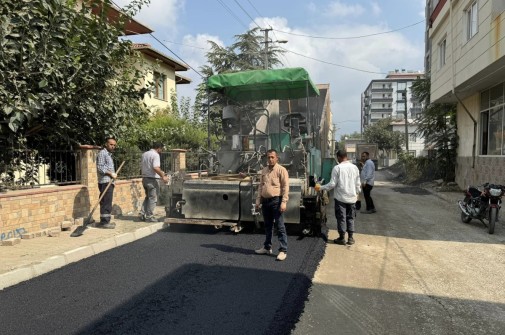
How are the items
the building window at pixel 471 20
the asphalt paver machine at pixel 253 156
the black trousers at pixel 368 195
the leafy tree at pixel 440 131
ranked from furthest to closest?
the leafy tree at pixel 440 131 → the building window at pixel 471 20 → the black trousers at pixel 368 195 → the asphalt paver machine at pixel 253 156

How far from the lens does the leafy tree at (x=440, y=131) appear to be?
16141mm

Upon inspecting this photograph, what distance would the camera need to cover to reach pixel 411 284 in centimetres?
450

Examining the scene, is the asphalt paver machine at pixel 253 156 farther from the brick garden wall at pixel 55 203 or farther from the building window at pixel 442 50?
the building window at pixel 442 50

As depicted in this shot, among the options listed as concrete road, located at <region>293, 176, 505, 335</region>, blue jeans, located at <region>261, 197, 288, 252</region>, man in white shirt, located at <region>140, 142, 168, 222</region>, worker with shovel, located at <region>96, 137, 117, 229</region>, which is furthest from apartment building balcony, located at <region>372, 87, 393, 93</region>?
blue jeans, located at <region>261, 197, 288, 252</region>

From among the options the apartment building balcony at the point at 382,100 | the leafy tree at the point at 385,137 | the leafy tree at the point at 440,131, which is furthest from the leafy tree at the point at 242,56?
the apartment building balcony at the point at 382,100

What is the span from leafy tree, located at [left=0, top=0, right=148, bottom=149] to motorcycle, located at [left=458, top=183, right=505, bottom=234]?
744cm

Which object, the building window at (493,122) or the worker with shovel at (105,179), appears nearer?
the worker with shovel at (105,179)

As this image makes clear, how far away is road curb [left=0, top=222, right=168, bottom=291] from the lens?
448 centimetres

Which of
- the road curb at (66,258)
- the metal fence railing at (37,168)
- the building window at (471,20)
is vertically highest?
the building window at (471,20)

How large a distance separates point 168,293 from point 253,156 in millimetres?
3995

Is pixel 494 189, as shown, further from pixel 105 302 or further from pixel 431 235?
pixel 105 302

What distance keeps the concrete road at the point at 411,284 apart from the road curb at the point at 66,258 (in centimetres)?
329

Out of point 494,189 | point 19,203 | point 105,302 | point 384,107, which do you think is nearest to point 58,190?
point 19,203

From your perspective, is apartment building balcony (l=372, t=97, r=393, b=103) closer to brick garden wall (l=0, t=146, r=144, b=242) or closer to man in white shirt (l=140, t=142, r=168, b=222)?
brick garden wall (l=0, t=146, r=144, b=242)
